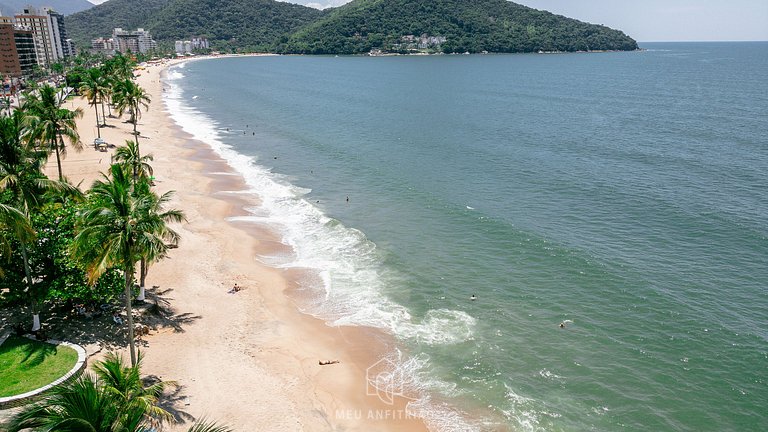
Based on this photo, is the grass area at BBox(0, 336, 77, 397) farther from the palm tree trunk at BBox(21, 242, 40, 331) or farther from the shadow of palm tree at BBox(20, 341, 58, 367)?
the palm tree trunk at BBox(21, 242, 40, 331)

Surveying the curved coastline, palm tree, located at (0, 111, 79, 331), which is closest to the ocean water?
the curved coastline

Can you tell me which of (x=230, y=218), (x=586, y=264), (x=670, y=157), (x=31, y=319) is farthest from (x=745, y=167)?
(x=31, y=319)

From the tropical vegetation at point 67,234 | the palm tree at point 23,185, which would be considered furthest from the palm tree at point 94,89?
the tropical vegetation at point 67,234

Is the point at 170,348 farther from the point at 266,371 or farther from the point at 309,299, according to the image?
the point at 309,299

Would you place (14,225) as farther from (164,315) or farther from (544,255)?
(544,255)

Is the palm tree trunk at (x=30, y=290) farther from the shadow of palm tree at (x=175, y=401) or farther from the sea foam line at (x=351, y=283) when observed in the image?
the sea foam line at (x=351, y=283)
